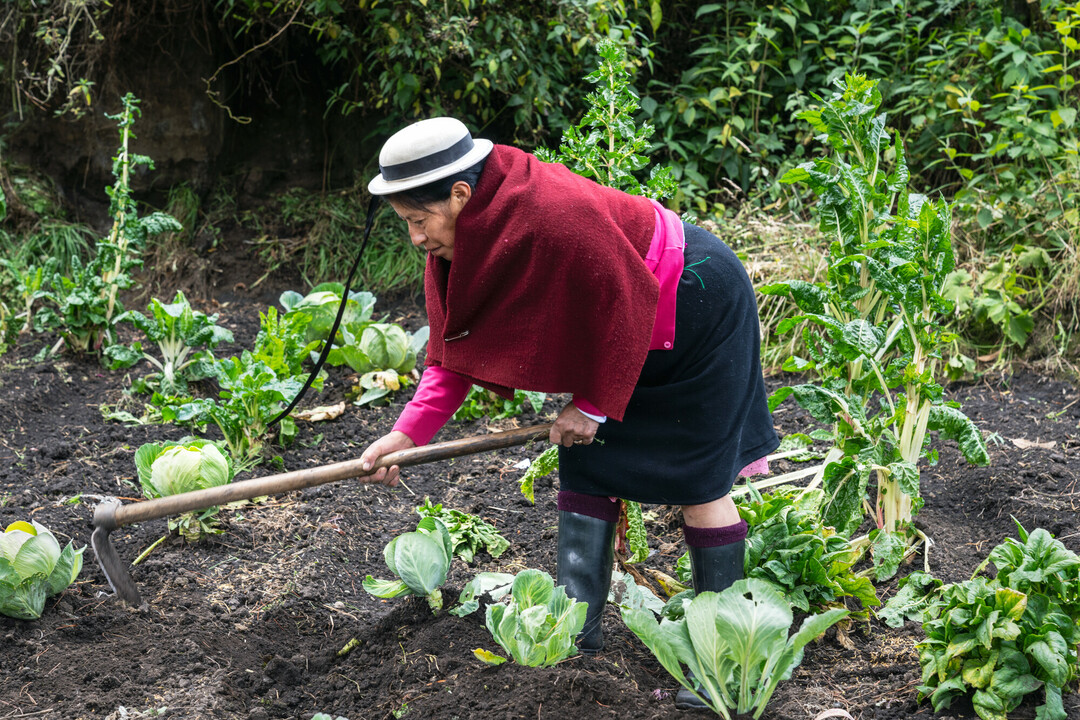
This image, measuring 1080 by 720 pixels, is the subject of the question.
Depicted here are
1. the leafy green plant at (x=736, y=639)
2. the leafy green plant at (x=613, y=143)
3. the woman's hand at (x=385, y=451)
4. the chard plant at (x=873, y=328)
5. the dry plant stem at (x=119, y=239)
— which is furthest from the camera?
the dry plant stem at (x=119, y=239)

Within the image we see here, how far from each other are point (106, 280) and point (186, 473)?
1.94 m

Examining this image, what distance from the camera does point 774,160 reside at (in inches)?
219

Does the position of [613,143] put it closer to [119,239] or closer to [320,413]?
[320,413]

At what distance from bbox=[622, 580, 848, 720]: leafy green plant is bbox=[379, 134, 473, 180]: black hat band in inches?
41.4

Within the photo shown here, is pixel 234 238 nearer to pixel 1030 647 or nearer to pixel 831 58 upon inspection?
pixel 831 58

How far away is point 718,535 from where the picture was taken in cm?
220

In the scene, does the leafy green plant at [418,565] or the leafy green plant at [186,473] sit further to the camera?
the leafy green plant at [186,473]

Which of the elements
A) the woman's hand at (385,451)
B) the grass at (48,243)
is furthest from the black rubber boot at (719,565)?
the grass at (48,243)

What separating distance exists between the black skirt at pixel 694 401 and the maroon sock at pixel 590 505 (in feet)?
0.20

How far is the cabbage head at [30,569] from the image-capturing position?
227cm

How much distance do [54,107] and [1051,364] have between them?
235 inches

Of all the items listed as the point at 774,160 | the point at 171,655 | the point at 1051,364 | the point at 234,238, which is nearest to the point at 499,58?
the point at 774,160

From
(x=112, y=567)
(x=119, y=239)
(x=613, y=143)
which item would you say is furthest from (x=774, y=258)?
(x=112, y=567)

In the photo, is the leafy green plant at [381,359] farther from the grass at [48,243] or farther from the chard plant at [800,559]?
the grass at [48,243]
